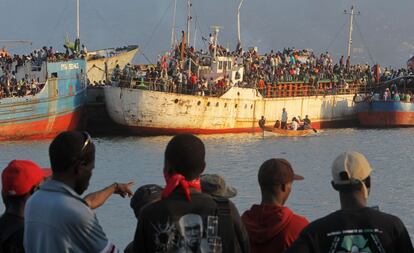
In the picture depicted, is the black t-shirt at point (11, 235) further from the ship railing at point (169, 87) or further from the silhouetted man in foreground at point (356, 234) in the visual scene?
the ship railing at point (169, 87)

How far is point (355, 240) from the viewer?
15.9 ft

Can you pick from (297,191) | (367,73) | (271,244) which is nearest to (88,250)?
(271,244)

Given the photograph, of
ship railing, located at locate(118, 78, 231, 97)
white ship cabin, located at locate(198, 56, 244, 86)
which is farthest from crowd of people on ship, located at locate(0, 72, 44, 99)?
white ship cabin, located at locate(198, 56, 244, 86)

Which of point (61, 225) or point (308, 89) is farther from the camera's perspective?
point (308, 89)

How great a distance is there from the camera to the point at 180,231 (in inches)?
195

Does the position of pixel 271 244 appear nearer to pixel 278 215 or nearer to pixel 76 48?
pixel 278 215

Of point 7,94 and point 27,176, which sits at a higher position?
point 27,176

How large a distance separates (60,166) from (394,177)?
27119 mm

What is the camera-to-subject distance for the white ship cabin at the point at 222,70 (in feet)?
157

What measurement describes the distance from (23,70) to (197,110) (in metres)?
8.81

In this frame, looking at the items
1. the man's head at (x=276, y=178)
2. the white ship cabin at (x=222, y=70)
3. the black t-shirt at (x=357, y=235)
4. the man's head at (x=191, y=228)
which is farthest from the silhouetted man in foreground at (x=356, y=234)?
the white ship cabin at (x=222, y=70)

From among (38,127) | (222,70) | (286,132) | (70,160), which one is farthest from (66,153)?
(222,70)

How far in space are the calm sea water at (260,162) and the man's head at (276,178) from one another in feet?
39.1

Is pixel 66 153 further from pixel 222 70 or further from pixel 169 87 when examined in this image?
pixel 222 70
